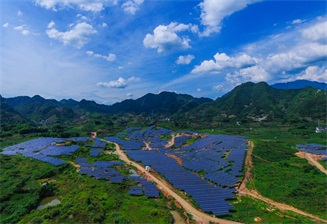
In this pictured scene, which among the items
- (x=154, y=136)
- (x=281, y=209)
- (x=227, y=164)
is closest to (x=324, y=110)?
(x=154, y=136)

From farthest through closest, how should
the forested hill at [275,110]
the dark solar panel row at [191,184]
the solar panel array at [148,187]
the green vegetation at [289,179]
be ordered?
1. the forested hill at [275,110]
2. the solar panel array at [148,187]
3. the green vegetation at [289,179]
4. the dark solar panel row at [191,184]

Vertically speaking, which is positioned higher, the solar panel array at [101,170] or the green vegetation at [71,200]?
the solar panel array at [101,170]

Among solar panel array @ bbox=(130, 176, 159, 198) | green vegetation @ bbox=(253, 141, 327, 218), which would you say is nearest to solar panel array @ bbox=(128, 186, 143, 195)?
solar panel array @ bbox=(130, 176, 159, 198)

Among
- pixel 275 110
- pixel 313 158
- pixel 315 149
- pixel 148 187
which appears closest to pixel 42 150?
pixel 148 187

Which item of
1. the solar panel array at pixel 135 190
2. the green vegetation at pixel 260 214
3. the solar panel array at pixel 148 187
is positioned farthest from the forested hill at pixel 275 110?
the solar panel array at pixel 135 190

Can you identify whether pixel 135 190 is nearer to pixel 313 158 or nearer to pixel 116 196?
pixel 116 196

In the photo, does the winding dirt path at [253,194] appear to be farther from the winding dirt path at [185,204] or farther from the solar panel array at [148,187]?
the solar panel array at [148,187]

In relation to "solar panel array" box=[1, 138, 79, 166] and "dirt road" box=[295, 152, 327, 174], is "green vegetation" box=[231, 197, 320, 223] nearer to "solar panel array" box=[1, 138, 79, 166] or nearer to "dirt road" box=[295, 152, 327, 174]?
"dirt road" box=[295, 152, 327, 174]
